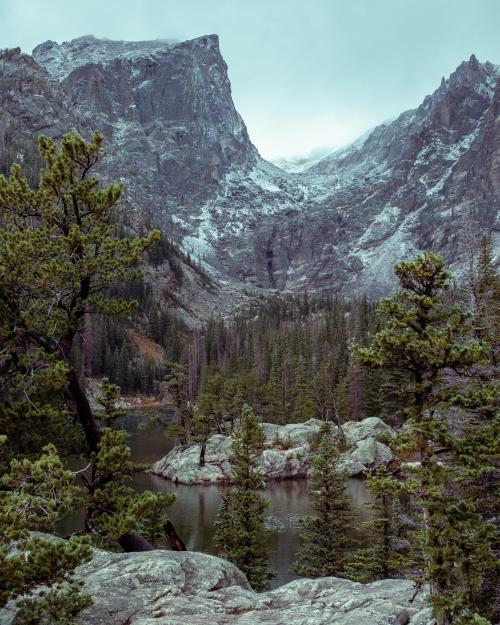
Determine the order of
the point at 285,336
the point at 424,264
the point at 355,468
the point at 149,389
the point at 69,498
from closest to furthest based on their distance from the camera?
the point at 69,498, the point at 424,264, the point at 355,468, the point at 285,336, the point at 149,389

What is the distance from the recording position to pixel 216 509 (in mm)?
40938

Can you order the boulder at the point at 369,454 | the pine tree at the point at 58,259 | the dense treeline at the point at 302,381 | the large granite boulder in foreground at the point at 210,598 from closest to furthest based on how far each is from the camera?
the large granite boulder in foreground at the point at 210,598 → the pine tree at the point at 58,259 → the boulder at the point at 369,454 → the dense treeline at the point at 302,381

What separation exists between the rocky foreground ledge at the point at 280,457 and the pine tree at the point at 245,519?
2596 cm

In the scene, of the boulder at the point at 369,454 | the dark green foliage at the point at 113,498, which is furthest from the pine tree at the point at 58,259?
the boulder at the point at 369,454

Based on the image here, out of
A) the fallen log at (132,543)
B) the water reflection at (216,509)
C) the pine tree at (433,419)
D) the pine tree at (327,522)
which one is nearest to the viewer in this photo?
the pine tree at (433,419)

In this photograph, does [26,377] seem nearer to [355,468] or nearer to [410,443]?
[410,443]

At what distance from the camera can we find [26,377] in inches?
455

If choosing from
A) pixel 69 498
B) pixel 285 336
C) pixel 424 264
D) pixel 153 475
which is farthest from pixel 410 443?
pixel 285 336

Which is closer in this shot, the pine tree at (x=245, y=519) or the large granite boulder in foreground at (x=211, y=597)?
the large granite boulder in foreground at (x=211, y=597)

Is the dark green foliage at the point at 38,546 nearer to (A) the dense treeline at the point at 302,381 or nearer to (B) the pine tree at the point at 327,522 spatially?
(B) the pine tree at the point at 327,522

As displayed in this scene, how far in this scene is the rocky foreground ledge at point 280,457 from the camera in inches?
2058

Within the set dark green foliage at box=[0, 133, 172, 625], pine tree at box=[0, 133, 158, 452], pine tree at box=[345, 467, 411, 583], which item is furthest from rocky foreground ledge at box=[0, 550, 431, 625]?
pine tree at box=[345, 467, 411, 583]

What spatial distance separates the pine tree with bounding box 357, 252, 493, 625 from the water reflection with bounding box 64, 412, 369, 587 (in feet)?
43.5

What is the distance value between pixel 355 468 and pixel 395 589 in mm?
41705
